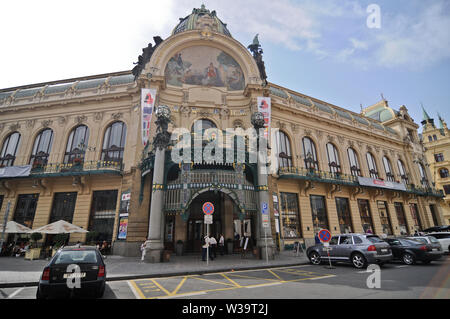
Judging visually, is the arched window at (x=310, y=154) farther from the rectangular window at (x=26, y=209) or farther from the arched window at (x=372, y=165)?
the rectangular window at (x=26, y=209)

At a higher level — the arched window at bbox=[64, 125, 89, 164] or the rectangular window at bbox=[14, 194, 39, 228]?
the arched window at bbox=[64, 125, 89, 164]

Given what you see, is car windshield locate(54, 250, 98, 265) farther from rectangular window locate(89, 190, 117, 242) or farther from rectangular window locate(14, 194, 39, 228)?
rectangular window locate(14, 194, 39, 228)

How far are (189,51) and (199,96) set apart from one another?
17.3 feet

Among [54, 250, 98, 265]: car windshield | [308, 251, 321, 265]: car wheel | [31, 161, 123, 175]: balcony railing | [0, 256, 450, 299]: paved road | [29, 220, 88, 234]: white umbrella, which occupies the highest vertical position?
[31, 161, 123, 175]: balcony railing

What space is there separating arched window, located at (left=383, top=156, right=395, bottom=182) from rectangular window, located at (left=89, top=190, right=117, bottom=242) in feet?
115

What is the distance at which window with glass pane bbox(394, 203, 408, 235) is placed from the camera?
96.5ft

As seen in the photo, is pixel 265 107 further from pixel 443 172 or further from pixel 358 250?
pixel 443 172

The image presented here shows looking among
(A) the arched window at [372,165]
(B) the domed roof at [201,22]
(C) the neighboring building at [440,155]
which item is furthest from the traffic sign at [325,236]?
(C) the neighboring building at [440,155]

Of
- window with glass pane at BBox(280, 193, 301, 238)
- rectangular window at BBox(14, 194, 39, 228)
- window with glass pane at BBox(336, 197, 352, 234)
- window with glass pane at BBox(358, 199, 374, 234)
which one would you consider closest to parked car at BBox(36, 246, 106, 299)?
window with glass pane at BBox(280, 193, 301, 238)

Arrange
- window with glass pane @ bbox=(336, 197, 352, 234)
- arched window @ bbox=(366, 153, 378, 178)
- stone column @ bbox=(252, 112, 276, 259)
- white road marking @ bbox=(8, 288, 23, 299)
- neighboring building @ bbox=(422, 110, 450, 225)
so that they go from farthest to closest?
neighboring building @ bbox=(422, 110, 450, 225)
arched window @ bbox=(366, 153, 378, 178)
window with glass pane @ bbox=(336, 197, 352, 234)
stone column @ bbox=(252, 112, 276, 259)
white road marking @ bbox=(8, 288, 23, 299)

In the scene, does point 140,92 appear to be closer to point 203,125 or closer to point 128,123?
point 128,123

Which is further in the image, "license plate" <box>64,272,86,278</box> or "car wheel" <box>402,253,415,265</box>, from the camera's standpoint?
"car wheel" <box>402,253,415,265</box>

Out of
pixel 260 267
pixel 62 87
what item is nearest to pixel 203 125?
pixel 260 267

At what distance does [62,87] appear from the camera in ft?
80.4
